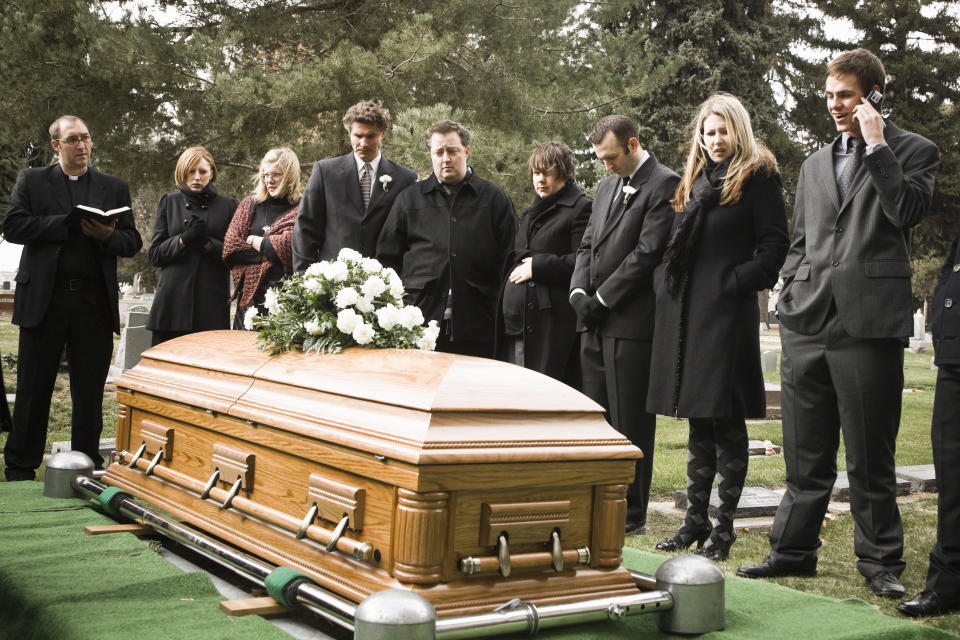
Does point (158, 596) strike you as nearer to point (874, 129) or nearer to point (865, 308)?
point (865, 308)

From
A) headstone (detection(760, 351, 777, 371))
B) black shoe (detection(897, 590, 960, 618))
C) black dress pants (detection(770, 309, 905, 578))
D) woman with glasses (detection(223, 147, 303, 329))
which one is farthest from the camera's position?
headstone (detection(760, 351, 777, 371))

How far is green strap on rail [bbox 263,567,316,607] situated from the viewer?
2863 mm

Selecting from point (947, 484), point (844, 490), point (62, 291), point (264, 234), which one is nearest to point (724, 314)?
point (947, 484)

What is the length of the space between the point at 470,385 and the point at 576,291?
6.83ft

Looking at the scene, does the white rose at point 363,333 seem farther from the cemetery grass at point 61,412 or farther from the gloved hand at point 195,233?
the cemetery grass at point 61,412

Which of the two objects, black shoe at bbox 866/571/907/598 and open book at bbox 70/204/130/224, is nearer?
black shoe at bbox 866/571/907/598

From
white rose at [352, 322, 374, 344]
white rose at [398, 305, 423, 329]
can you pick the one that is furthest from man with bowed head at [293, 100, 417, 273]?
white rose at [352, 322, 374, 344]

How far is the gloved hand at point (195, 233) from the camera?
617 centimetres

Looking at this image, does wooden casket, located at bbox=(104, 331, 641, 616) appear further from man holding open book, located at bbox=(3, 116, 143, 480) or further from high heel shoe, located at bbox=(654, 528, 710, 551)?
man holding open book, located at bbox=(3, 116, 143, 480)

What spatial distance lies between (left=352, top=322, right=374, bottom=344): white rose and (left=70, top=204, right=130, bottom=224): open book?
269 centimetres

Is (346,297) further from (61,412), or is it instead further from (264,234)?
(61,412)

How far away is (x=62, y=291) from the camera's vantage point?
5703mm

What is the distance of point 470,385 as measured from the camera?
9.72ft

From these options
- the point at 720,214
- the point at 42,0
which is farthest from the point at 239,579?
the point at 42,0
